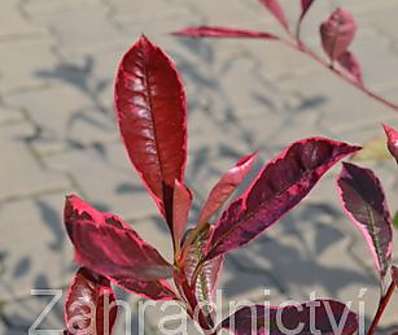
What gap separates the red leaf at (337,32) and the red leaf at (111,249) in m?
0.63

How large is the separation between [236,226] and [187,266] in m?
0.08

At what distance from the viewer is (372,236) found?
0.98m

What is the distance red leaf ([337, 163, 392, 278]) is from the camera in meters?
0.97

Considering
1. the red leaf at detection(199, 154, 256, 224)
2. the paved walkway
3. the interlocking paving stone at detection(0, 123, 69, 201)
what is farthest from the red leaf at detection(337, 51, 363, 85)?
the interlocking paving stone at detection(0, 123, 69, 201)

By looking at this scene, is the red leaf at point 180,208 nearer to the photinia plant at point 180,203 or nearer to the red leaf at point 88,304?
the photinia plant at point 180,203

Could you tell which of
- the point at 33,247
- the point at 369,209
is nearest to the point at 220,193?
the point at 369,209

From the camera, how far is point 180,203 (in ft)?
2.58

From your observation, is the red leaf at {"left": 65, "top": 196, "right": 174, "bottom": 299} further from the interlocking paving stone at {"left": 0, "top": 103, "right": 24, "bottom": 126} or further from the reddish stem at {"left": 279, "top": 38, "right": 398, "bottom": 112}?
the interlocking paving stone at {"left": 0, "top": 103, "right": 24, "bottom": 126}

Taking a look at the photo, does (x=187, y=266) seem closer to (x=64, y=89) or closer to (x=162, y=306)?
(x=162, y=306)

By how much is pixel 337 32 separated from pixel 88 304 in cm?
60

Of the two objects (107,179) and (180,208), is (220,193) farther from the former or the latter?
(107,179)

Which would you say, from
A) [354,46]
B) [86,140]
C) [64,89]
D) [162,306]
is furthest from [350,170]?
[354,46]

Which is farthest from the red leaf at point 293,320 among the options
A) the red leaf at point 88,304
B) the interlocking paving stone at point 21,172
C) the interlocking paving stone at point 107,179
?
the interlocking paving stone at point 21,172

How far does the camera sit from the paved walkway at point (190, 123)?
3084mm
